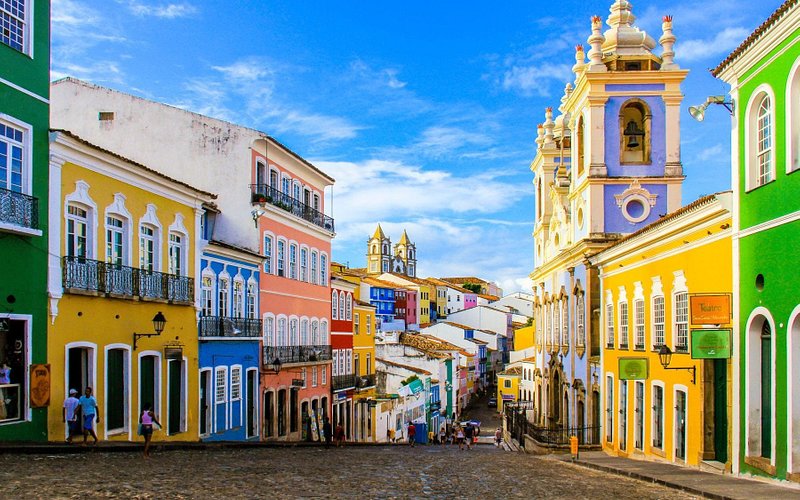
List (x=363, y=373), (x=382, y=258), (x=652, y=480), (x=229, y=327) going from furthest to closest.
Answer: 1. (x=382, y=258)
2. (x=363, y=373)
3. (x=229, y=327)
4. (x=652, y=480)

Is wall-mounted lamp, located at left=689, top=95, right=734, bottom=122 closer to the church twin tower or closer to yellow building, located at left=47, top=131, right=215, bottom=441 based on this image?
yellow building, located at left=47, top=131, right=215, bottom=441

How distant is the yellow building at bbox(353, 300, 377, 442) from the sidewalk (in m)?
23.9

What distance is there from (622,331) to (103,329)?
13853mm

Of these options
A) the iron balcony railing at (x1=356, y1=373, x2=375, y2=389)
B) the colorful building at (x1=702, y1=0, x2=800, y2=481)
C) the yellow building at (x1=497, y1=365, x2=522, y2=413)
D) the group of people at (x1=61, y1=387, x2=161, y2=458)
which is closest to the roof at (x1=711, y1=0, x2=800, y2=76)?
the colorful building at (x1=702, y1=0, x2=800, y2=481)

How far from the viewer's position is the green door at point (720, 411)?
17656 millimetres

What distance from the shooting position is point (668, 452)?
2091 cm

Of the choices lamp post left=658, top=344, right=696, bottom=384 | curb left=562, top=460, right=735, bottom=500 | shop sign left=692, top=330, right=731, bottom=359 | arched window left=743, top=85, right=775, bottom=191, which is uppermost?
arched window left=743, top=85, right=775, bottom=191

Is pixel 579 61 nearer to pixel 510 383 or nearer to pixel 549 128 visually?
pixel 549 128

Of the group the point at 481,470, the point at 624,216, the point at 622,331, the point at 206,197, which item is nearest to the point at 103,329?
the point at 206,197

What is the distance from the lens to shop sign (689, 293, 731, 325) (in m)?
16.1

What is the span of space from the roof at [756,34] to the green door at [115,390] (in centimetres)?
1389

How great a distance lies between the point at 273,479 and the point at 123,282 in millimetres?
8767

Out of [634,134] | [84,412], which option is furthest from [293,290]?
[84,412]

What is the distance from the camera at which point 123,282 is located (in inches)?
827
